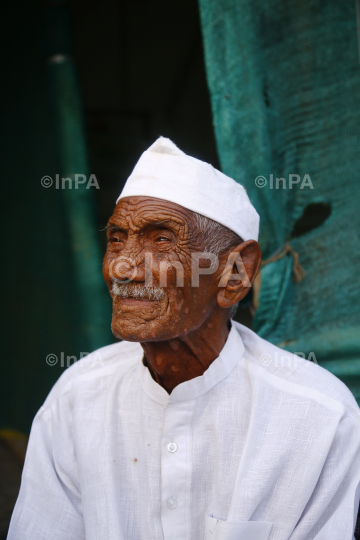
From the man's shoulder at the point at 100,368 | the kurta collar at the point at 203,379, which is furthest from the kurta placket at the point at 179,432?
the man's shoulder at the point at 100,368

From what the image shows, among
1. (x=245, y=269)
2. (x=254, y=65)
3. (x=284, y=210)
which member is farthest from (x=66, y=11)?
(x=245, y=269)

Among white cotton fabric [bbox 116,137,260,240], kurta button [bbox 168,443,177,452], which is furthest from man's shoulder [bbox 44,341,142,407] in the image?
white cotton fabric [bbox 116,137,260,240]

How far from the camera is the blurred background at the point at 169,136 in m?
2.12

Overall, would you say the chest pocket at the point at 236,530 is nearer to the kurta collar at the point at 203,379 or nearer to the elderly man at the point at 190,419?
the elderly man at the point at 190,419

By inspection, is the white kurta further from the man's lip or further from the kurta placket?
the man's lip

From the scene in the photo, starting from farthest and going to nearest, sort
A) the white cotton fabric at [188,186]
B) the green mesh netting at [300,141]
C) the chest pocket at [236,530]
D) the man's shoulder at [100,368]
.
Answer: the green mesh netting at [300,141]
the man's shoulder at [100,368]
the white cotton fabric at [188,186]
the chest pocket at [236,530]

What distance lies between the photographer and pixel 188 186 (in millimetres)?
1598

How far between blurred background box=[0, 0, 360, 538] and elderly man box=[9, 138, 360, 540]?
530 mm

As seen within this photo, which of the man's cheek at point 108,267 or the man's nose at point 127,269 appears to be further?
the man's cheek at point 108,267

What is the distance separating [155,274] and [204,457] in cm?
68

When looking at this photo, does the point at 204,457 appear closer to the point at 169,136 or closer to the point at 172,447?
the point at 172,447

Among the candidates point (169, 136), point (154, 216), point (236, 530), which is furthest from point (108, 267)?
point (169, 136)

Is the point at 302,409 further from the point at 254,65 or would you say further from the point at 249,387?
the point at 254,65

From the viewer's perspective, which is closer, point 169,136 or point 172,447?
point 172,447
